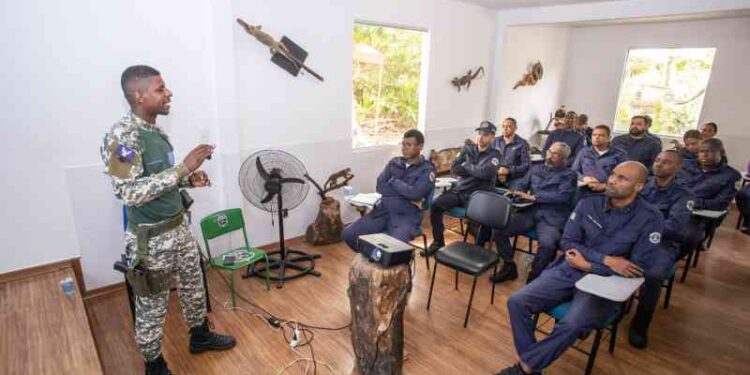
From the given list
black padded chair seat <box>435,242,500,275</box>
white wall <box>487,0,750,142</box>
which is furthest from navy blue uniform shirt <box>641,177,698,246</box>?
white wall <box>487,0,750,142</box>

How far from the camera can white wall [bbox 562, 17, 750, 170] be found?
575cm

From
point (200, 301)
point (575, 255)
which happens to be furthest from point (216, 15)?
point (575, 255)

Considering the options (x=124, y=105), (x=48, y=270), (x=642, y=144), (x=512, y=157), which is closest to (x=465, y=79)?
(x=512, y=157)

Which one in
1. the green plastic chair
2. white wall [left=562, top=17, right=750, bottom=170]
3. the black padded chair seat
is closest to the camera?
the black padded chair seat

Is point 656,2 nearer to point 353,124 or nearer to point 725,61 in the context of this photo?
point 725,61

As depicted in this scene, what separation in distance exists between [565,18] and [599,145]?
2.11m

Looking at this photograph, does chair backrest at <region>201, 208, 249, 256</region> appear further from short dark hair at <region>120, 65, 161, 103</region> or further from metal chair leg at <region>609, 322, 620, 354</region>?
metal chair leg at <region>609, 322, 620, 354</region>

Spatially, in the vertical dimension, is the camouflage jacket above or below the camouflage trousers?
above

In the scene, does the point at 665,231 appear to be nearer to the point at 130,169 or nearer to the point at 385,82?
the point at 385,82

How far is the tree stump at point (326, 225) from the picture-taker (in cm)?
398

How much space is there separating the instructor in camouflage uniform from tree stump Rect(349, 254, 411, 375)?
98cm

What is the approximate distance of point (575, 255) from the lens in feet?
7.55

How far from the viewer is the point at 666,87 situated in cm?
653

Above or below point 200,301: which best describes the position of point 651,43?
above
